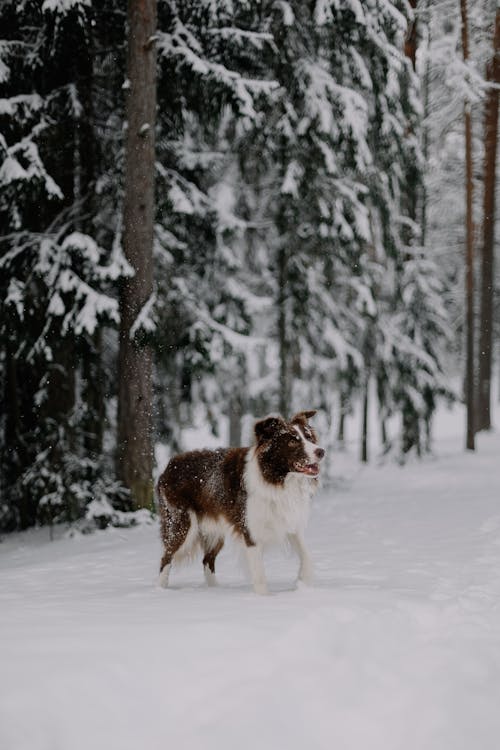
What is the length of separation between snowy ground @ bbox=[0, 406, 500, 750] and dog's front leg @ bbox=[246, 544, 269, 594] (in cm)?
12

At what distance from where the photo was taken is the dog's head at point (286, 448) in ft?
17.7

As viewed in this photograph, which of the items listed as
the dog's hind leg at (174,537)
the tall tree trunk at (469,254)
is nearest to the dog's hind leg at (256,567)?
the dog's hind leg at (174,537)

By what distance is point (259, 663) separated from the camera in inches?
154

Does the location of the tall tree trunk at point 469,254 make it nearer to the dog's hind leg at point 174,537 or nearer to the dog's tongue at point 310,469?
the dog's hind leg at point 174,537

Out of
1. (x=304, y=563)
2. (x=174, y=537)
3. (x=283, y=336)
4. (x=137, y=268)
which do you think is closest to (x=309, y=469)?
(x=304, y=563)

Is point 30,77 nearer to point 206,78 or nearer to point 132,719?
point 206,78

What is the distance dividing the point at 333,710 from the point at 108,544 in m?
5.80

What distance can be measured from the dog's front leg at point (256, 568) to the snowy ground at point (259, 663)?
121 mm

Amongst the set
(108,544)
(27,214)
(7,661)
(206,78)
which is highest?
(206,78)

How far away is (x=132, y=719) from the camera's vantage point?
341 centimetres

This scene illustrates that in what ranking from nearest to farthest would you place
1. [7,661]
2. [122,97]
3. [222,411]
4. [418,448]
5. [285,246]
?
[7,661] < [122,97] < [285,246] < [222,411] < [418,448]

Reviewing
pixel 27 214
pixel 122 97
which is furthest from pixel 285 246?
pixel 27 214

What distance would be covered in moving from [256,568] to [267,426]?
1.11 metres

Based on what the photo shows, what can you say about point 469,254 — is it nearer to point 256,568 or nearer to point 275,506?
point 275,506
